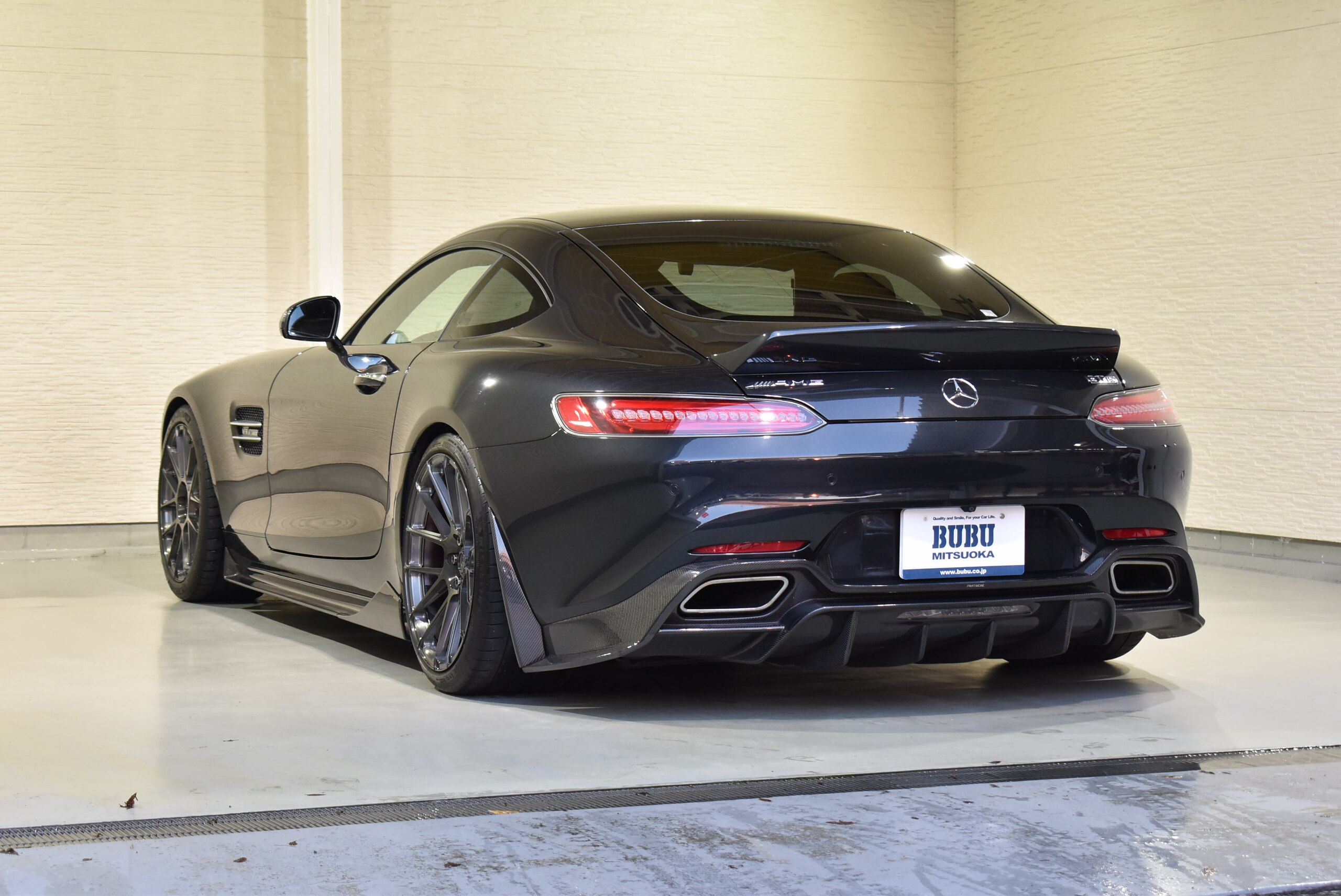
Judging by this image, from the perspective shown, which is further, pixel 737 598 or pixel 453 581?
pixel 453 581

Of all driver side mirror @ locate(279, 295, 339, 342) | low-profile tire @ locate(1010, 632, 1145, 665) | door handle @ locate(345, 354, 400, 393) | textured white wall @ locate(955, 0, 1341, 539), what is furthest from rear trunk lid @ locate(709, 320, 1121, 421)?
textured white wall @ locate(955, 0, 1341, 539)

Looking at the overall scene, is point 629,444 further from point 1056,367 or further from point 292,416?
point 292,416

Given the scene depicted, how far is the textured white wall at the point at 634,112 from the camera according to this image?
7.95m

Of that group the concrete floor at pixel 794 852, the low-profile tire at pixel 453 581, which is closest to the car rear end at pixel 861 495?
the low-profile tire at pixel 453 581

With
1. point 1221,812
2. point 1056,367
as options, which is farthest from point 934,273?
point 1221,812

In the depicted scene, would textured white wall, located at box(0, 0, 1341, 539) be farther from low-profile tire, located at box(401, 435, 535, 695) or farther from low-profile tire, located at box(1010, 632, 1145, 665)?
low-profile tire, located at box(401, 435, 535, 695)

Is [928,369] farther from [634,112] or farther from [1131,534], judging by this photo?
[634,112]

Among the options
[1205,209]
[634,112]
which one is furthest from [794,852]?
[634,112]

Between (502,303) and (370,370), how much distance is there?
52 cm

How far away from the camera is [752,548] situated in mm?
3299

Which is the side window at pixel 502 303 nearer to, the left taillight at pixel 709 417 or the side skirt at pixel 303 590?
the left taillight at pixel 709 417

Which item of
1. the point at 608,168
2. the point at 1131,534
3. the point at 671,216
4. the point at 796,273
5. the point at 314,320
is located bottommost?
the point at 1131,534

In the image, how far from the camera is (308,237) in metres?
7.79

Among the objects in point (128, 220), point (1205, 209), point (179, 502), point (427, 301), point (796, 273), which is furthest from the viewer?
point (128, 220)
